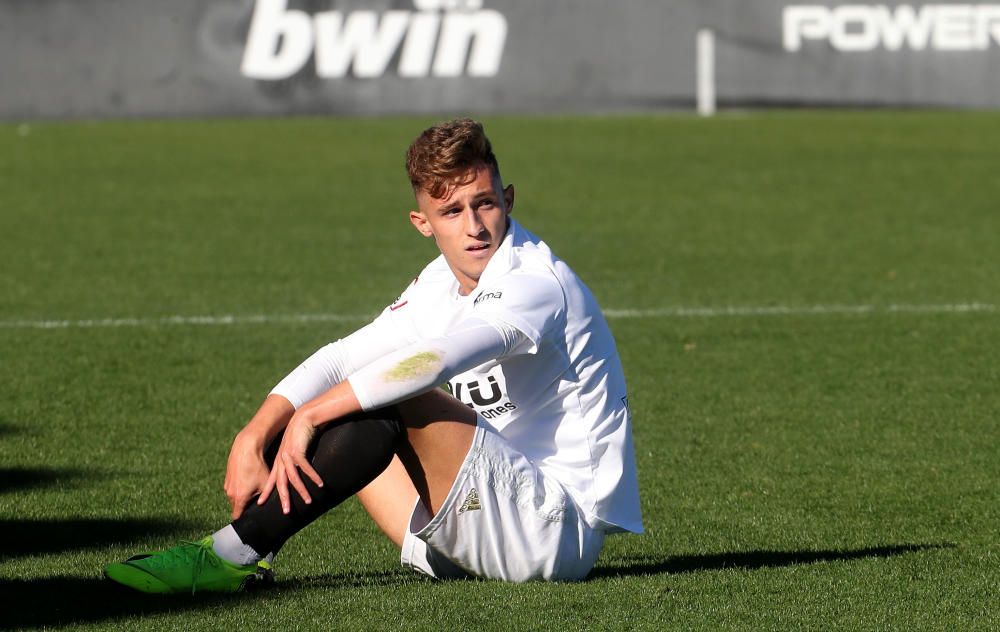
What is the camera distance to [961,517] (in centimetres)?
517

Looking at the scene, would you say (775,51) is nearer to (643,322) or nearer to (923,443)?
(643,322)

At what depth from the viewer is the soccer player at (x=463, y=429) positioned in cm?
381

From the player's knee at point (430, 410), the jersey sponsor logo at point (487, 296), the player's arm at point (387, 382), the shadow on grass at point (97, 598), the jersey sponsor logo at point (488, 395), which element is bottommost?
the shadow on grass at point (97, 598)

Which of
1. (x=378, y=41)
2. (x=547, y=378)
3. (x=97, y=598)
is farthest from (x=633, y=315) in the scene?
(x=378, y=41)

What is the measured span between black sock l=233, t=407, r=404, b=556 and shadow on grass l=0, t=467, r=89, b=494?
207 centimetres

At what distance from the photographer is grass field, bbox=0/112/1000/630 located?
4215 mm

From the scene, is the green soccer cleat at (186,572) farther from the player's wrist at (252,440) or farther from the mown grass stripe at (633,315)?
the mown grass stripe at (633,315)

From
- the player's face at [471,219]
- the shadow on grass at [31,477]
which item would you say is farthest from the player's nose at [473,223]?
the shadow on grass at [31,477]

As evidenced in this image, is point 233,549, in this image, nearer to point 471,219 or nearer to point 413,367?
point 413,367

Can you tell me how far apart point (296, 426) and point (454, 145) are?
2.60 ft

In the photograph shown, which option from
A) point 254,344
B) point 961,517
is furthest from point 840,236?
point 961,517

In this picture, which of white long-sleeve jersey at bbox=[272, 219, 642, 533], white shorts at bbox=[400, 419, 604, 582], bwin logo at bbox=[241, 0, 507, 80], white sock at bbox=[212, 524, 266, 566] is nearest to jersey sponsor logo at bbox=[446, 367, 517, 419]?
white long-sleeve jersey at bbox=[272, 219, 642, 533]

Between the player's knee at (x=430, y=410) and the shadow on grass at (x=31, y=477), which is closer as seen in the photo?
the player's knee at (x=430, y=410)

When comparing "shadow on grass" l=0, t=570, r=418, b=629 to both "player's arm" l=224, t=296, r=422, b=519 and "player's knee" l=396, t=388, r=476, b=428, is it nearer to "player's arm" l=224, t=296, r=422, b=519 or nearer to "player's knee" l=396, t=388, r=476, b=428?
"player's arm" l=224, t=296, r=422, b=519
